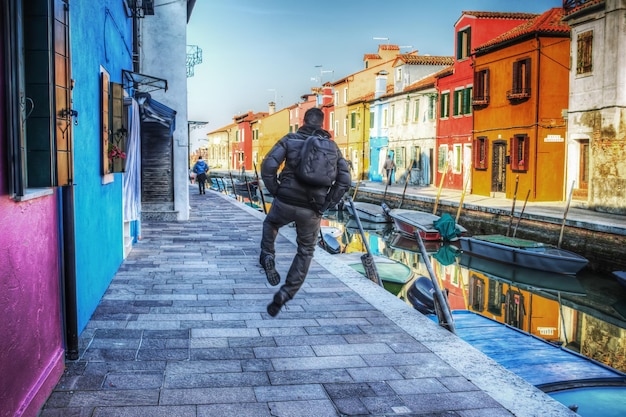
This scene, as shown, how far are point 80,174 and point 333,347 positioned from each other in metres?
2.77

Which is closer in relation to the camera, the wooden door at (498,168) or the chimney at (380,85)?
the wooden door at (498,168)

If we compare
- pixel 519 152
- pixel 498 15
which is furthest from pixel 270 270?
pixel 498 15

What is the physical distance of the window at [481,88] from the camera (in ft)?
96.6

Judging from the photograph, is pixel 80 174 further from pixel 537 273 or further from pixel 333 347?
pixel 537 273

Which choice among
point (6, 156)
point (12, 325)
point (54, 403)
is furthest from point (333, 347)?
point (6, 156)

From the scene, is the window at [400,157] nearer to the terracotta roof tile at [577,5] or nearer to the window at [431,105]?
the window at [431,105]

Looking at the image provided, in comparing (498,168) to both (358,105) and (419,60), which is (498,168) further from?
(358,105)

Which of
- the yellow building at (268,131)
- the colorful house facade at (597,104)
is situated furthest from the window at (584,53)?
the yellow building at (268,131)

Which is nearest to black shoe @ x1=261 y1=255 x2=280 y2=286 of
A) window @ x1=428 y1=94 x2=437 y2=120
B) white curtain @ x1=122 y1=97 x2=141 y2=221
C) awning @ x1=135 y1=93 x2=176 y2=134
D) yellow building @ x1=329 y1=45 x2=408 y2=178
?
white curtain @ x1=122 y1=97 x2=141 y2=221

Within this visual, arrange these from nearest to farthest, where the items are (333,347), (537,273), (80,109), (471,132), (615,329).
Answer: (333,347) → (80,109) → (615,329) → (537,273) → (471,132)

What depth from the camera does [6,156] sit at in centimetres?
329

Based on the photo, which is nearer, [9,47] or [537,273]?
[9,47]

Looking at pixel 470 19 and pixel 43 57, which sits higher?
pixel 470 19

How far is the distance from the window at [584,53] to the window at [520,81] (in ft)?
10.2
